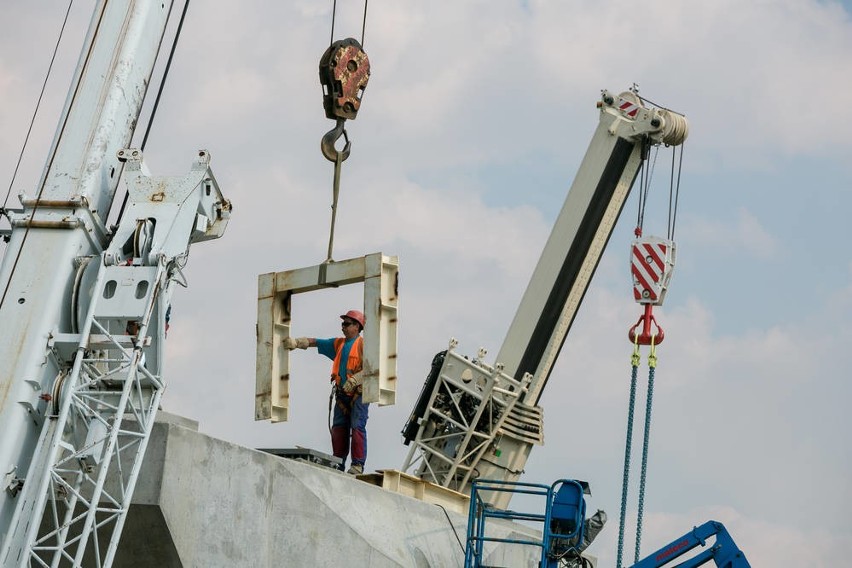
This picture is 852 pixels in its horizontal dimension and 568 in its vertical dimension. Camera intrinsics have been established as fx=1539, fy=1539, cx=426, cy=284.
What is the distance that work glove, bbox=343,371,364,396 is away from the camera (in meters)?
20.3

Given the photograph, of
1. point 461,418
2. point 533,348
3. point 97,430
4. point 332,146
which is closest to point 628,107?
point 533,348

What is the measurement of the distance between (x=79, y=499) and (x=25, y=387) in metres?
1.31

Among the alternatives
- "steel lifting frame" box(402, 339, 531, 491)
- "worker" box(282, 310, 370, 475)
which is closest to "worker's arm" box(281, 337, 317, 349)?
"worker" box(282, 310, 370, 475)

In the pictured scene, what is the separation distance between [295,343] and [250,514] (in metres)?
3.70

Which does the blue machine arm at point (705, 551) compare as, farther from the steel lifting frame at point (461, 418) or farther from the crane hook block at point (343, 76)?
the crane hook block at point (343, 76)

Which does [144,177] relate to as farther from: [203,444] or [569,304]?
[569,304]

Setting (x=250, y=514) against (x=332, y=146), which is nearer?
(x=250, y=514)

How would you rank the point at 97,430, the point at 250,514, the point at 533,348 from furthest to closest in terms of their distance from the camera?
the point at 533,348
the point at 250,514
the point at 97,430

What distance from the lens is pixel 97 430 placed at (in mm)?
16391

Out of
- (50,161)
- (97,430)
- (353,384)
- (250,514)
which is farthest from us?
(353,384)

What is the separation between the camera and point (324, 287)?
1934 centimetres

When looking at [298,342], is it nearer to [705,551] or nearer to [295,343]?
[295,343]

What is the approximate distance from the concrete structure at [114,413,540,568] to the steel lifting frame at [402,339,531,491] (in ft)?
15.2

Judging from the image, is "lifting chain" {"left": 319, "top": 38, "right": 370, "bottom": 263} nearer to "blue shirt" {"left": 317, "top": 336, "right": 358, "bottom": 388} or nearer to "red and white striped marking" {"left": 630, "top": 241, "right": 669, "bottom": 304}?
"blue shirt" {"left": 317, "top": 336, "right": 358, "bottom": 388}
